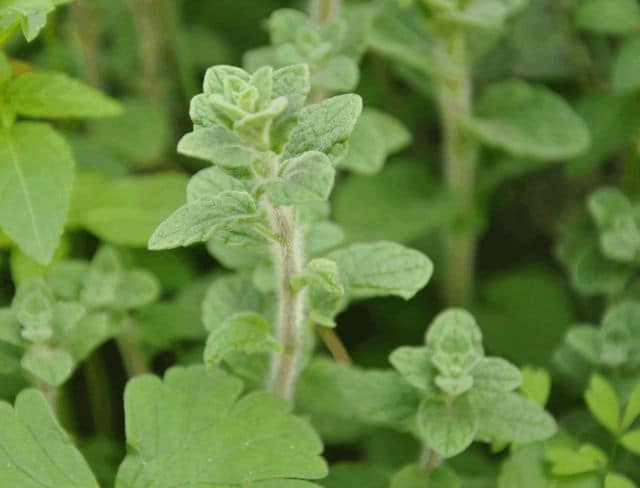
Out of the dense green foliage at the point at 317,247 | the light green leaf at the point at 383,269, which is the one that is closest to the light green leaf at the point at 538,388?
the dense green foliage at the point at 317,247

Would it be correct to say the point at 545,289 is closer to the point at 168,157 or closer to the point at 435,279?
the point at 435,279

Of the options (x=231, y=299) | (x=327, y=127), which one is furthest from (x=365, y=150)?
(x=327, y=127)

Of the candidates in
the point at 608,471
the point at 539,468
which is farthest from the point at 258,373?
the point at 608,471

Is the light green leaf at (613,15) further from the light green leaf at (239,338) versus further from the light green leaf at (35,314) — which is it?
the light green leaf at (35,314)

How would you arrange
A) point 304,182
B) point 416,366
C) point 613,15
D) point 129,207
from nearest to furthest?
point 304,182, point 416,366, point 129,207, point 613,15

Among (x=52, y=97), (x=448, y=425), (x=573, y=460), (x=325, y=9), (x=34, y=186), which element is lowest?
(x=573, y=460)

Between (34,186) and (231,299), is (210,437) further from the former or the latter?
(34,186)
